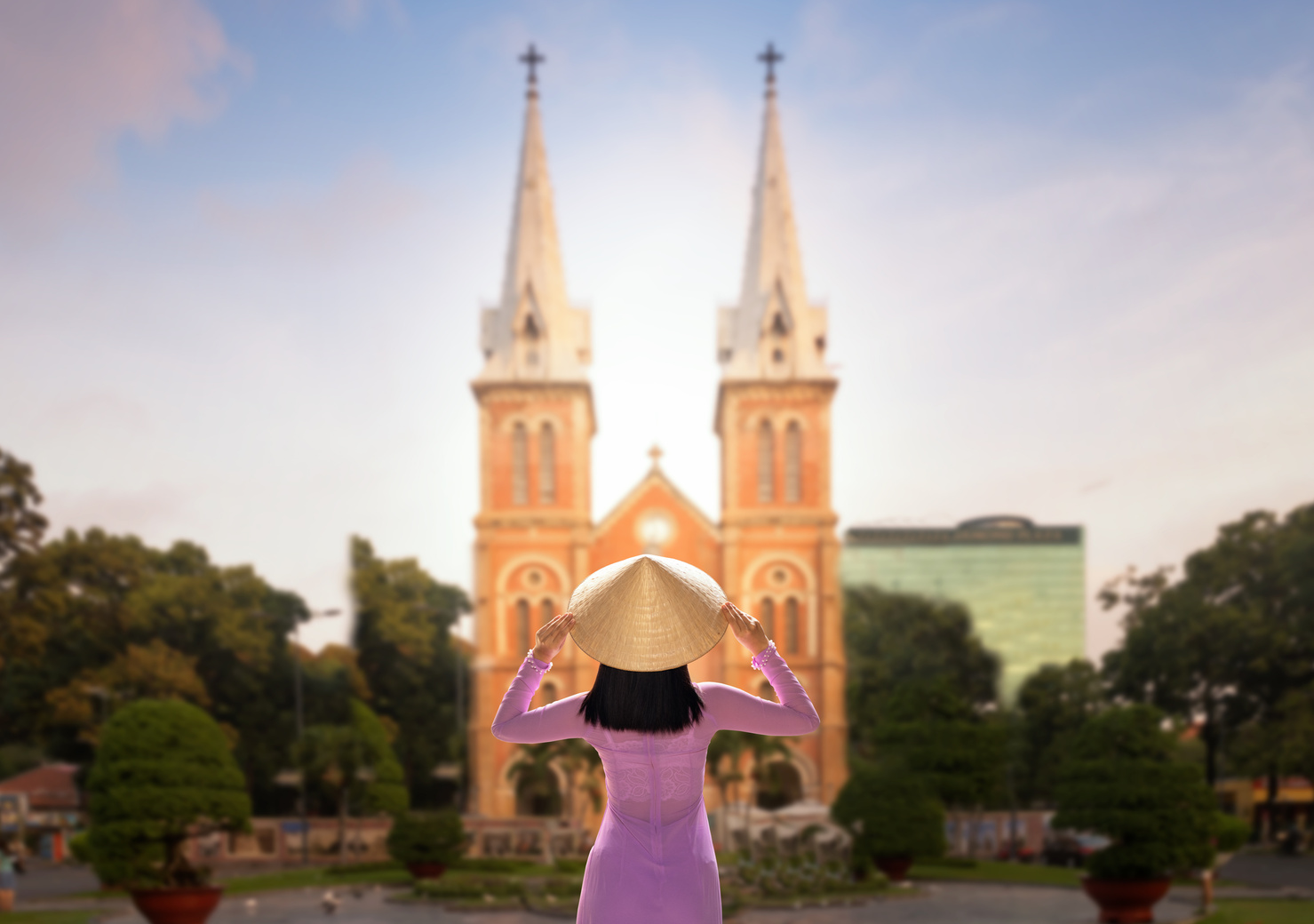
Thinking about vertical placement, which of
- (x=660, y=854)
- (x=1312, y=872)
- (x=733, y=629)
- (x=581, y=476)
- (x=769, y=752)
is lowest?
(x=1312, y=872)

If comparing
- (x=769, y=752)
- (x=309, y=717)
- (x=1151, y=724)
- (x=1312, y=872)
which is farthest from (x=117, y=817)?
(x=309, y=717)

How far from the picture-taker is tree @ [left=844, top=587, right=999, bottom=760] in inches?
1806

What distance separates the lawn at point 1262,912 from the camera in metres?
16.7

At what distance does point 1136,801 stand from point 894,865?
9.40 m

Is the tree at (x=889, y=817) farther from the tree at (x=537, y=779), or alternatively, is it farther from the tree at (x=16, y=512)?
the tree at (x=16, y=512)

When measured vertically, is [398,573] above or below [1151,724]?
above

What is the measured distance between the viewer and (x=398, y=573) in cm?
4781

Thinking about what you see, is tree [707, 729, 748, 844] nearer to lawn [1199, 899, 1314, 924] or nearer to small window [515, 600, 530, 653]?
lawn [1199, 899, 1314, 924]

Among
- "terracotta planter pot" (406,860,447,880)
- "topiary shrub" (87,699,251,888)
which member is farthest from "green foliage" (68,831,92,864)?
"terracotta planter pot" (406,860,447,880)

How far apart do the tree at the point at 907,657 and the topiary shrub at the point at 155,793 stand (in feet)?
99.4

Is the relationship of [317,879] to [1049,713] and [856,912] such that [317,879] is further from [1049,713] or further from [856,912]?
[1049,713]

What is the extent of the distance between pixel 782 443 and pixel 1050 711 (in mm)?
12396

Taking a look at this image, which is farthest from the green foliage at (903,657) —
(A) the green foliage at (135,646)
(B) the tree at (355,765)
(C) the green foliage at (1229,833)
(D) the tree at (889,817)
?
(A) the green foliage at (135,646)

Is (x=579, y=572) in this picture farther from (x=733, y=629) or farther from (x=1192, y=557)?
(x=733, y=629)
